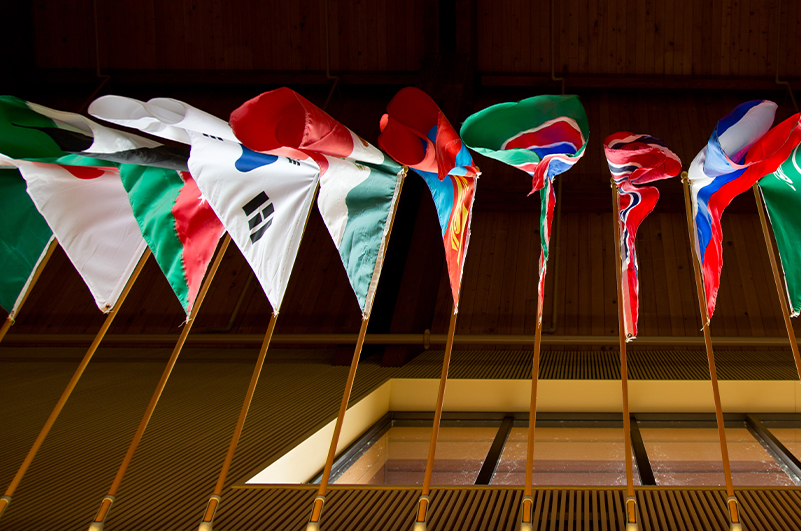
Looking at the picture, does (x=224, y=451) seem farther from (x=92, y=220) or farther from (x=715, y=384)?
(x=715, y=384)

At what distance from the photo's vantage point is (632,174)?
233 cm

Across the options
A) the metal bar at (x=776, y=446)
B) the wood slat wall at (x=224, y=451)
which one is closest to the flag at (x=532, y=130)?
the wood slat wall at (x=224, y=451)

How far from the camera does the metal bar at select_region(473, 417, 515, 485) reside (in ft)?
10.8

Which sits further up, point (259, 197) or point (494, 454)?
point (259, 197)

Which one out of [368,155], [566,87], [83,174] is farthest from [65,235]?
[566,87]

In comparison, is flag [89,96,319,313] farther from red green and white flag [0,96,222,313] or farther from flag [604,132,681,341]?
flag [604,132,681,341]

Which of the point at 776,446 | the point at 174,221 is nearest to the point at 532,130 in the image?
the point at 174,221

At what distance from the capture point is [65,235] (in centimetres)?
256

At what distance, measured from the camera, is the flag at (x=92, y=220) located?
2.50 m

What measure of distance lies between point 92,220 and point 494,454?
8.38 ft

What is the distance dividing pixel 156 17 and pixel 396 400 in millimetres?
5774

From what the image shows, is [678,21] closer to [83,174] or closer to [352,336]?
[352,336]

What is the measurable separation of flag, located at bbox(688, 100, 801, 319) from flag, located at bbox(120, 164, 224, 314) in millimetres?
1950

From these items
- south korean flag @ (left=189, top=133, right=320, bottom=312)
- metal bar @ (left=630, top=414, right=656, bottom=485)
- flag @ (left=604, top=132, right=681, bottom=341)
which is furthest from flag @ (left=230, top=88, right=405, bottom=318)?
metal bar @ (left=630, top=414, right=656, bottom=485)
